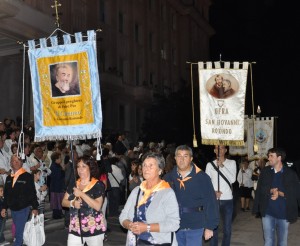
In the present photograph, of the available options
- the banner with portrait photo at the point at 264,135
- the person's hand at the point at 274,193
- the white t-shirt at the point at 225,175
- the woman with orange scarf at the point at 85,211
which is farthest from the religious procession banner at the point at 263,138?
the woman with orange scarf at the point at 85,211

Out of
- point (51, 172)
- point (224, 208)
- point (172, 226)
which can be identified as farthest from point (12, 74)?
point (172, 226)

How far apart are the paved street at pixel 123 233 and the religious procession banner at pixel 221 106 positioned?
244 cm

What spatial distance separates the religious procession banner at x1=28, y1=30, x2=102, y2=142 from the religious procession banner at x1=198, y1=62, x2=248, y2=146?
11.4ft

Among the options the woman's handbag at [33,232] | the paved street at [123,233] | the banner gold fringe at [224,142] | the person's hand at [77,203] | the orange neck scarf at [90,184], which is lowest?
the paved street at [123,233]

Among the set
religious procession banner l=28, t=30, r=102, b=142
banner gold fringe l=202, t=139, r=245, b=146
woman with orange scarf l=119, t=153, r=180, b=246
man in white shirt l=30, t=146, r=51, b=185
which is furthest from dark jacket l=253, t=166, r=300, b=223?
man in white shirt l=30, t=146, r=51, b=185

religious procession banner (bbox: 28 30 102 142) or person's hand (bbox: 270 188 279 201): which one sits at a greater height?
religious procession banner (bbox: 28 30 102 142)

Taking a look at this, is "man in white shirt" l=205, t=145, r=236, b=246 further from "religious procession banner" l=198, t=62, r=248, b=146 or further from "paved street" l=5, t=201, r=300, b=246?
"paved street" l=5, t=201, r=300, b=246

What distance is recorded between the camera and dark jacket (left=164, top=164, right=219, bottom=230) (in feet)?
20.8

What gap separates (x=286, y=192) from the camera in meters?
7.86

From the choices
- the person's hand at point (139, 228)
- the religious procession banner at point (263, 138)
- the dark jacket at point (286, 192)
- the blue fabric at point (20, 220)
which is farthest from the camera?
the religious procession banner at point (263, 138)

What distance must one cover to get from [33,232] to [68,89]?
3009mm

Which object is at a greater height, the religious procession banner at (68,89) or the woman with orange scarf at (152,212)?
the religious procession banner at (68,89)

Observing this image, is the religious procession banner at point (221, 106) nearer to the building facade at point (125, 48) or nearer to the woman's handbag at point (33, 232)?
the woman's handbag at point (33, 232)

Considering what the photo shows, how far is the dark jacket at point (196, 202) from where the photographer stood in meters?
6.33
